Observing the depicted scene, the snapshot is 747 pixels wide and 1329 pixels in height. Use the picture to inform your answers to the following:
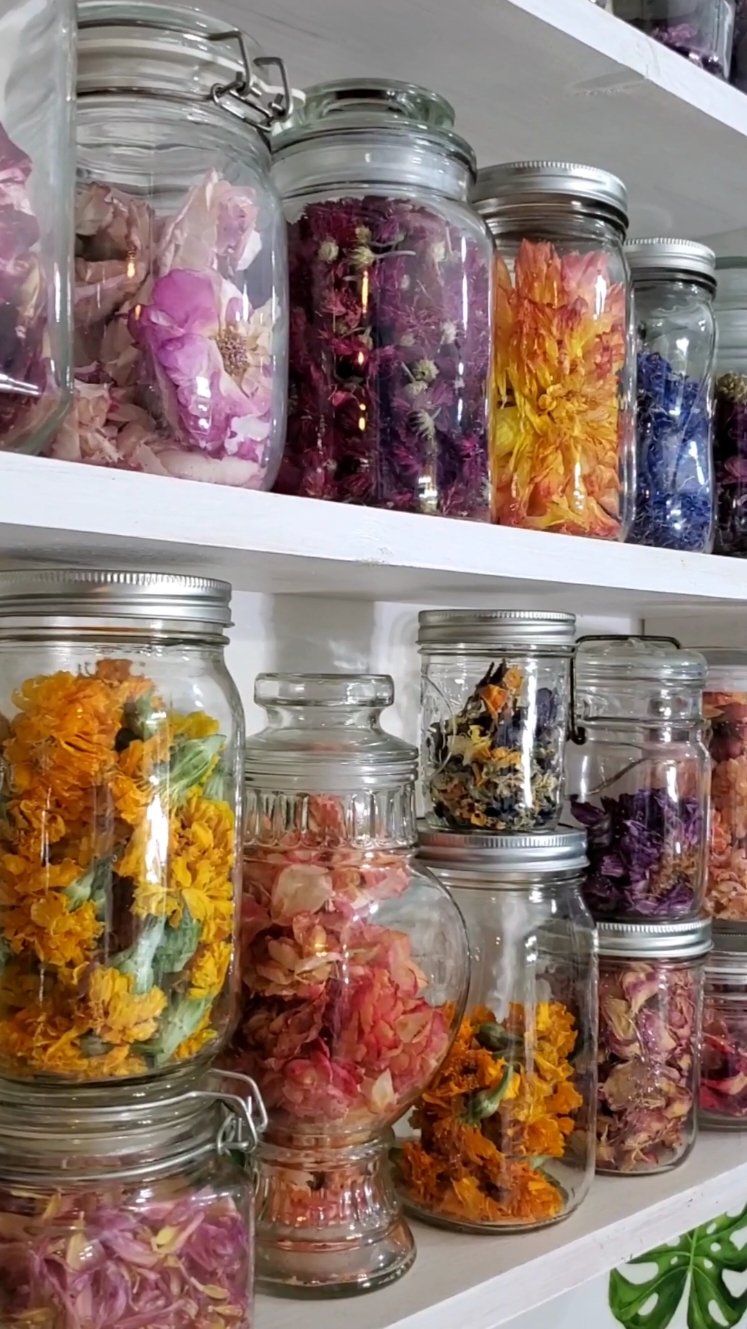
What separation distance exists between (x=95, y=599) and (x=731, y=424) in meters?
0.53

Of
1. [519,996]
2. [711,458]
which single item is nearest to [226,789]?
[519,996]

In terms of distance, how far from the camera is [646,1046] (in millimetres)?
875

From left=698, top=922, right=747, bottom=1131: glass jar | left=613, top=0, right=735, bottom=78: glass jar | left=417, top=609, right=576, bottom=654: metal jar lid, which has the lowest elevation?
left=698, top=922, right=747, bottom=1131: glass jar

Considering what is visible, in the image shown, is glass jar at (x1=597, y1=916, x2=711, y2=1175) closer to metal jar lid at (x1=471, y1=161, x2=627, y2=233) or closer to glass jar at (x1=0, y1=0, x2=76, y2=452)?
metal jar lid at (x1=471, y1=161, x2=627, y2=233)

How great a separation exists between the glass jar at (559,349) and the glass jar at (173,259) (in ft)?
0.57

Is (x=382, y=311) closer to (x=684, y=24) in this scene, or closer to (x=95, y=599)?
(x=95, y=599)

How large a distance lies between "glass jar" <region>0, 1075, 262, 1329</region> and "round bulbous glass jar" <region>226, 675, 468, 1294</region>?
0.07m

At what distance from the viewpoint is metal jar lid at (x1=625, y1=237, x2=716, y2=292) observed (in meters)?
0.87

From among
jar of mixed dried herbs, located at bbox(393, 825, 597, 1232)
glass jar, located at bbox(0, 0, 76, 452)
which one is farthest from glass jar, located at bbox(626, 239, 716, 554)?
glass jar, located at bbox(0, 0, 76, 452)

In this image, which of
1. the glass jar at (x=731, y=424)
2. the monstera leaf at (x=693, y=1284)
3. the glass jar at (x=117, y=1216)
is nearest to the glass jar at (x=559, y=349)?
the glass jar at (x=731, y=424)

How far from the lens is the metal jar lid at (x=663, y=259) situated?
87cm

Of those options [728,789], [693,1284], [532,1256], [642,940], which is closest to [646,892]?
[642,940]

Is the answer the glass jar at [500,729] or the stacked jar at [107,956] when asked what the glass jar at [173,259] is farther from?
the glass jar at [500,729]

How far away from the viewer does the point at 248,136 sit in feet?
2.02
